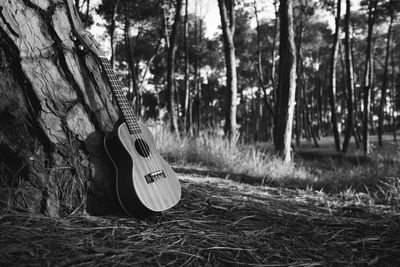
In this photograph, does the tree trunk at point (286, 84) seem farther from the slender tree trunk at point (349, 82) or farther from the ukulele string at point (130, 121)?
the slender tree trunk at point (349, 82)

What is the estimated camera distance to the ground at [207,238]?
47.5 inches

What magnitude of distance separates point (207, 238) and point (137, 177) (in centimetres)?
51

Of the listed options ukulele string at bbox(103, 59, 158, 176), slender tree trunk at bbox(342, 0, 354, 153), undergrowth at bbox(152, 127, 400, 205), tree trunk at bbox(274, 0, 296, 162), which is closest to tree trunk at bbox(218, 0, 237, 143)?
undergrowth at bbox(152, 127, 400, 205)

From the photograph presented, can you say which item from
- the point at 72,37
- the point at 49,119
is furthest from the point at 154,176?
the point at 72,37

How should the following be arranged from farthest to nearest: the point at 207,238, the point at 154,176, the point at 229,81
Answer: the point at 229,81 < the point at 154,176 < the point at 207,238

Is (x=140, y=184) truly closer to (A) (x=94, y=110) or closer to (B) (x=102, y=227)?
(B) (x=102, y=227)

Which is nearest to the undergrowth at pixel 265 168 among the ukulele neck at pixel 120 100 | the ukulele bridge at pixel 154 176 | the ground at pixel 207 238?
the ground at pixel 207 238

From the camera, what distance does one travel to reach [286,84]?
671 cm

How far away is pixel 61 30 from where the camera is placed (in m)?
1.86

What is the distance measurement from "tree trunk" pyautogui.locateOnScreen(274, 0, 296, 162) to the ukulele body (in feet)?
16.3

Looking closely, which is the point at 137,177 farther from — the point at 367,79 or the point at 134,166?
the point at 367,79

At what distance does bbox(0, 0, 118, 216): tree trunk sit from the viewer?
4.88 ft

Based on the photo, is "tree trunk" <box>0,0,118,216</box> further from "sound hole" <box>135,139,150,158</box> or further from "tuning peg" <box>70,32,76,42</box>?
"sound hole" <box>135,139,150,158</box>

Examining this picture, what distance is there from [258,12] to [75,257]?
19684 millimetres
